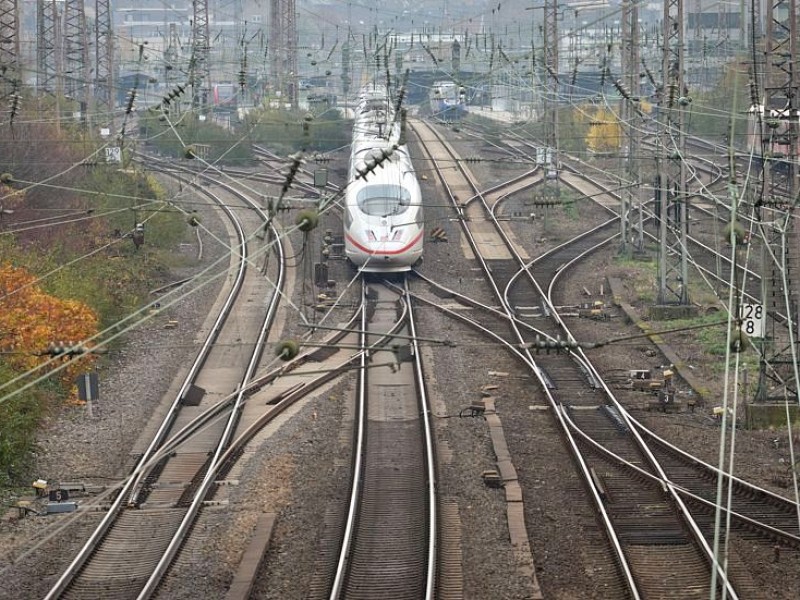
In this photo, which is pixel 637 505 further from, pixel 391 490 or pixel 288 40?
pixel 288 40

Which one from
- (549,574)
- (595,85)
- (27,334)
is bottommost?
(549,574)

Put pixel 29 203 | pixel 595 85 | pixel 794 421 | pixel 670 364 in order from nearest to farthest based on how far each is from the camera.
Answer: pixel 794 421 < pixel 670 364 < pixel 29 203 < pixel 595 85

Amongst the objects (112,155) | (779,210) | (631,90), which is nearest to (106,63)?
(112,155)

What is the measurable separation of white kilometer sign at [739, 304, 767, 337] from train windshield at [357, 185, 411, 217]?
36.7 ft

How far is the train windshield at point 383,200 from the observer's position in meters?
28.6

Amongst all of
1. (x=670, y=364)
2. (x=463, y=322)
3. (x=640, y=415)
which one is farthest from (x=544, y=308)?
(x=640, y=415)

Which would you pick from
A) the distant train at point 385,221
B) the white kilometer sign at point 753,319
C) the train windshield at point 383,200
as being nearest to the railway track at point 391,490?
the white kilometer sign at point 753,319

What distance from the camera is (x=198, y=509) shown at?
14.3 metres

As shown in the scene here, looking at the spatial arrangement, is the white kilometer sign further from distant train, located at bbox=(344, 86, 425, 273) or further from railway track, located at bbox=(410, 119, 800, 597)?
distant train, located at bbox=(344, 86, 425, 273)

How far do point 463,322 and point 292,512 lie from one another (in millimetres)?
11278

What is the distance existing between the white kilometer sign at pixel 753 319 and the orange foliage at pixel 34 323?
927cm

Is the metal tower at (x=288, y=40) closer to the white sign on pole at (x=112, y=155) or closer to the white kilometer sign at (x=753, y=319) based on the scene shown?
the white sign on pole at (x=112, y=155)

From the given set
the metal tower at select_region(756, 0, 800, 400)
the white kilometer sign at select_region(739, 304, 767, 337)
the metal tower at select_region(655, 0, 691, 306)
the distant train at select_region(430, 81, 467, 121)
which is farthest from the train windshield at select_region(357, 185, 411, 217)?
the distant train at select_region(430, 81, 467, 121)

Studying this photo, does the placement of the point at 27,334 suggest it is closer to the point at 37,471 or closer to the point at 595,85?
the point at 37,471
